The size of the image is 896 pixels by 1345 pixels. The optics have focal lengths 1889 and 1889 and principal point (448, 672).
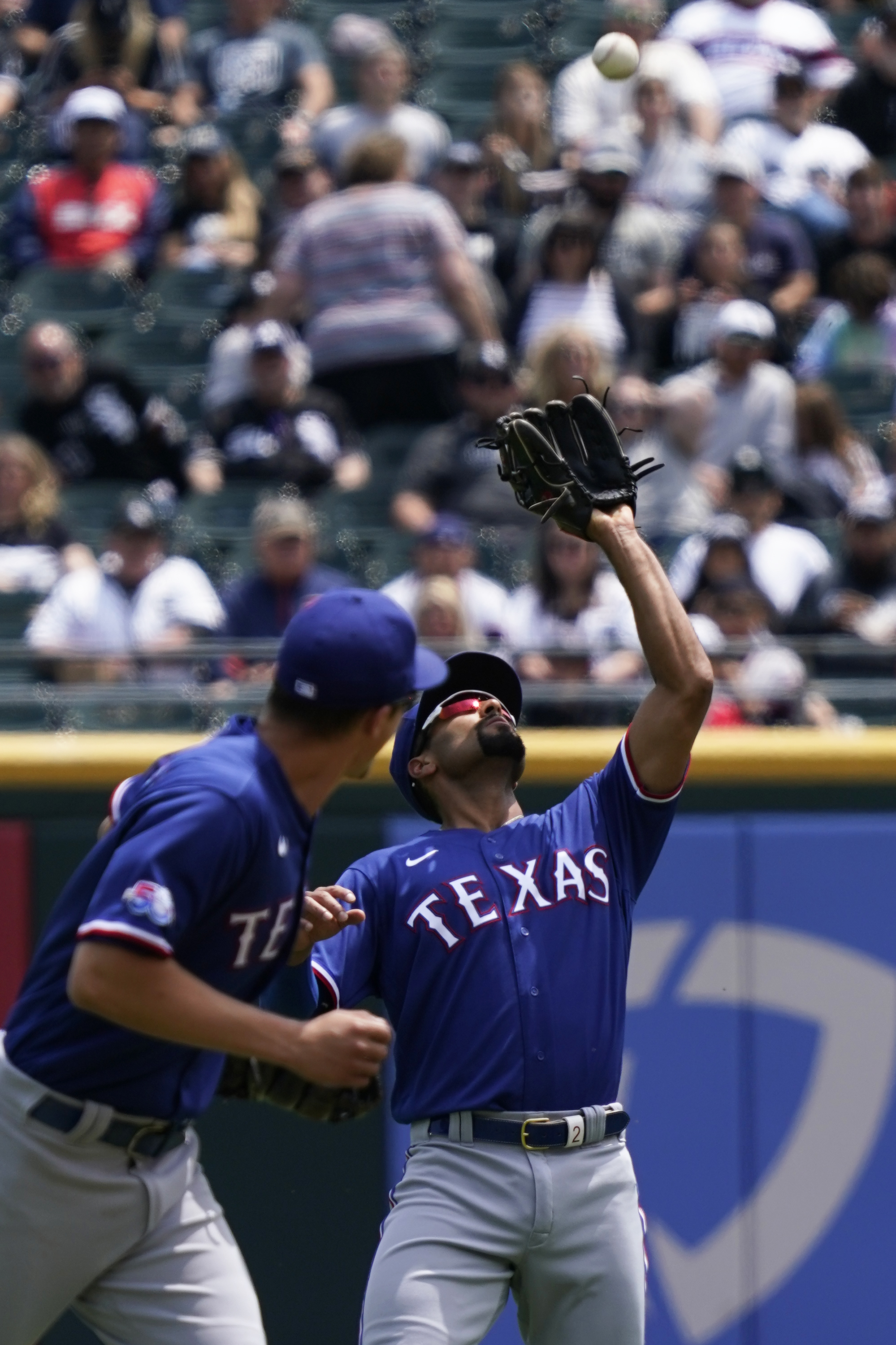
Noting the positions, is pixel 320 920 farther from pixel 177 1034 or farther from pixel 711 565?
pixel 711 565

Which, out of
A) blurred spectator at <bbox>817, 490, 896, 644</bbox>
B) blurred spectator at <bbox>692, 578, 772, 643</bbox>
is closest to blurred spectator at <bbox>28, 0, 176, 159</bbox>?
blurred spectator at <bbox>817, 490, 896, 644</bbox>

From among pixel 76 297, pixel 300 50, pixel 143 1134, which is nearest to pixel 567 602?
pixel 143 1134

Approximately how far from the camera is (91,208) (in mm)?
8852

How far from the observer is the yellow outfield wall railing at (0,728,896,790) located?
15.3ft

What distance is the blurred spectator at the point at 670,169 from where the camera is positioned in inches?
339

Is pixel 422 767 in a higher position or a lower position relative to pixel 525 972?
higher

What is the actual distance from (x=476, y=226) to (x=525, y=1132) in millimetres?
5792

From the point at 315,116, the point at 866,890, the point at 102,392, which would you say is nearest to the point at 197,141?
the point at 315,116

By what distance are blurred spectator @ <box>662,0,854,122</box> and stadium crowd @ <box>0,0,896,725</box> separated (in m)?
0.02

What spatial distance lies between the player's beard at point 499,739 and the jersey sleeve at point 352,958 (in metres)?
0.34

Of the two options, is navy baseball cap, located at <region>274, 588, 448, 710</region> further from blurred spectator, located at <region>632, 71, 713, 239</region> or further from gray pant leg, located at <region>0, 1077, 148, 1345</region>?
blurred spectator, located at <region>632, 71, 713, 239</region>

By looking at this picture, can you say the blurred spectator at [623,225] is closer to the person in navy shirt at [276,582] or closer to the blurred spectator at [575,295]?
the blurred spectator at [575,295]

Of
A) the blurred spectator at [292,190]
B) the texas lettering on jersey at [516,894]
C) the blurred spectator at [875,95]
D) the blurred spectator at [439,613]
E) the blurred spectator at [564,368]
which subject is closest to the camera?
the texas lettering on jersey at [516,894]

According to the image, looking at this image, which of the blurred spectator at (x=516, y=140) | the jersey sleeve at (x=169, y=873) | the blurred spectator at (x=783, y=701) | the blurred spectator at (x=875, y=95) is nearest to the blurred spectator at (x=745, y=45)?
the blurred spectator at (x=875, y=95)
